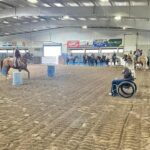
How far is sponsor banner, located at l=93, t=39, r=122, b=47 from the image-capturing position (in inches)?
1554

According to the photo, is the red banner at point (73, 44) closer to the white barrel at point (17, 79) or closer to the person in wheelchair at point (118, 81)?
the white barrel at point (17, 79)

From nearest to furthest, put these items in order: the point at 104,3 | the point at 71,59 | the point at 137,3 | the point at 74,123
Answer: the point at 74,123 → the point at 137,3 → the point at 104,3 → the point at 71,59

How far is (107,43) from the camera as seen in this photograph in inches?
1581

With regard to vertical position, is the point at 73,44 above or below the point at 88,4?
below

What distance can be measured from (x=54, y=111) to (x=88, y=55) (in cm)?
3335

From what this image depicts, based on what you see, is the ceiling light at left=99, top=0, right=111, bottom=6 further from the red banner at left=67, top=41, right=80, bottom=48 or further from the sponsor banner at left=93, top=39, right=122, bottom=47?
the red banner at left=67, top=41, right=80, bottom=48

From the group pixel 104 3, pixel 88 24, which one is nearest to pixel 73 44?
pixel 88 24

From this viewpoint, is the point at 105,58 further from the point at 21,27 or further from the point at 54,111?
the point at 54,111

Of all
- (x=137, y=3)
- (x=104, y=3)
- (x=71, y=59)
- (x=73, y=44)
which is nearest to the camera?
(x=137, y=3)

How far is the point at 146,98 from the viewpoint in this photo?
963 centimetres

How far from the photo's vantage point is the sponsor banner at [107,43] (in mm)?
39469

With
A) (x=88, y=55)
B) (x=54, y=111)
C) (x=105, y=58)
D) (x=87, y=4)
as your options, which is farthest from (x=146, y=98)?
(x=88, y=55)

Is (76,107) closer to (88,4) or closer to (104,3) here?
(104,3)

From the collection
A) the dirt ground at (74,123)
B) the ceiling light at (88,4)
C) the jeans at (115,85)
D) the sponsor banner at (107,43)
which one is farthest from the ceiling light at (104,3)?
the sponsor banner at (107,43)
